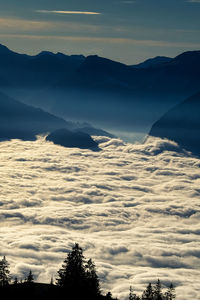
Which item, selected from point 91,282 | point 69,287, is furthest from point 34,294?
point 91,282

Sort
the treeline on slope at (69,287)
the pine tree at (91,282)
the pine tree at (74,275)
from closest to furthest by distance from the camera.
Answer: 1. the treeline on slope at (69,287)
2. the pine tree at (74,275)
3. the pine tree at (91,282)

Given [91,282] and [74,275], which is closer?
[74,275]

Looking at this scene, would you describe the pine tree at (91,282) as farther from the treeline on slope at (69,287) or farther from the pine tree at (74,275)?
the pine tree at (74,275)

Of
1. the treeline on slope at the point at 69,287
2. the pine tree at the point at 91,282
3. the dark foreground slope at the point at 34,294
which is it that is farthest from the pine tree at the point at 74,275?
the pine tree at the point at 91,282

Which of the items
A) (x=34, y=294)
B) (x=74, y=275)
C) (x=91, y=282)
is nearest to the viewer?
(x=34, y=294)

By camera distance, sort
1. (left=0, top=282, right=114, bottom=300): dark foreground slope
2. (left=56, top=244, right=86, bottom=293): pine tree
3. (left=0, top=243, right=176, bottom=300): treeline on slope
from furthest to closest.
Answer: (left=56, top=244, right=86, bottom=293): pine tree → (left=0, top=243, right=176, bottom=300): treeline on slope → (left=0, top=282, right=114, bottom=300): dark foreground slope

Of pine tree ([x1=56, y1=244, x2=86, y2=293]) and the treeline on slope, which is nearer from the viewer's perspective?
the treeline on slope

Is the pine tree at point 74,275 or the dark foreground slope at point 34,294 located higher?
the pine tree at point 74,275

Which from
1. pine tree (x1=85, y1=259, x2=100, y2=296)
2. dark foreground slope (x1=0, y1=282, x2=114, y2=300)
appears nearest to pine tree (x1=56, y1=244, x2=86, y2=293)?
dark foreground slope (x1=0, y1=282, x2=114, y2=300)

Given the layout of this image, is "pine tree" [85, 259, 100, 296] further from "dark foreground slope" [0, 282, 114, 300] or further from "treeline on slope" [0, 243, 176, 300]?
"dark foreground slope" [0, 282, 114, 300]

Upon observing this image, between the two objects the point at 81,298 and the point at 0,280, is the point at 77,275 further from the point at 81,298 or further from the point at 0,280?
the point at 0,280

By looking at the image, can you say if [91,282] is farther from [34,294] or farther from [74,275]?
[34,294]
